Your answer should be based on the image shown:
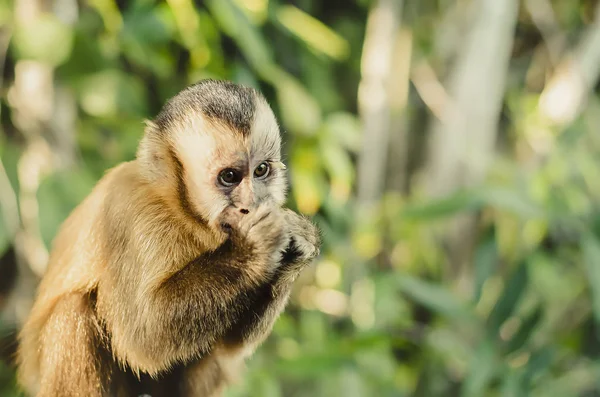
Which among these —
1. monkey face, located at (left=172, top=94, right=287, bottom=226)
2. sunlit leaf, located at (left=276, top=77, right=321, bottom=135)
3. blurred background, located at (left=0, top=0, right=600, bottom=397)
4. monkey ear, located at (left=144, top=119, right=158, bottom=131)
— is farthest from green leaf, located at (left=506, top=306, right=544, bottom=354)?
monkey ear, located at (left=144, top=119, right=158, bottom=131)

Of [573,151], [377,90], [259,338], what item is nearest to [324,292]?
[377,90]

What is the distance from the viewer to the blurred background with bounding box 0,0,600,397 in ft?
4.74

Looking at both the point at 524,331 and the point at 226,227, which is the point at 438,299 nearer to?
the point at 524,331

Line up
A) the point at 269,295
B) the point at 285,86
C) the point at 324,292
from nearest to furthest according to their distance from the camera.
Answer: the point at 269,295
the point at 285,86
the point at 324,292

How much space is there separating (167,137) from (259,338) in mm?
278

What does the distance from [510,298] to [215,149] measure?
0.99 meters

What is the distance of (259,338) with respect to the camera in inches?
32.4

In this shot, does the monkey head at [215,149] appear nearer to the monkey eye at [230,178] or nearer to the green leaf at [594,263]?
the monkey eye at [230,178]

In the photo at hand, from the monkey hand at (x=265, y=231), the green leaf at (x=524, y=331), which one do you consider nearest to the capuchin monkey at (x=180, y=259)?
the monkey hand at (x=265, y=231)

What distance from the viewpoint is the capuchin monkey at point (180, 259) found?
27.8 inches

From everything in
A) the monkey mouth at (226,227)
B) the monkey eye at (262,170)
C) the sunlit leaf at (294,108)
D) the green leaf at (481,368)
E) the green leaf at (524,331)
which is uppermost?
the monkey eye at (262,170)

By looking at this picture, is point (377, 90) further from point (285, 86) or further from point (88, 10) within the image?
point (88, 10)

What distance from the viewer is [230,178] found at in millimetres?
749

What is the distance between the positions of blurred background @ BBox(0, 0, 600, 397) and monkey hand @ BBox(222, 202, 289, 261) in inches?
26.2
